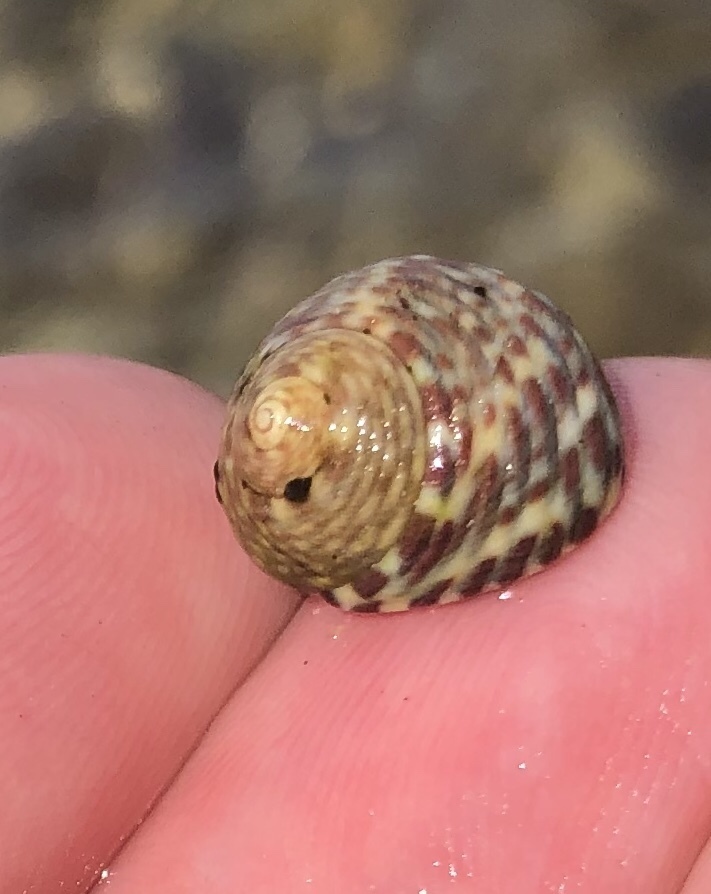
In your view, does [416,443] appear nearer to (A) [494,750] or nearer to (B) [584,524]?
(B) [584,524]

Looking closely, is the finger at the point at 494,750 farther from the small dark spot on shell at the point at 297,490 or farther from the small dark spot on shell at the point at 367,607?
the small dark spot on shell at the point at 297,490

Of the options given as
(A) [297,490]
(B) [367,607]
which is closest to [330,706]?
(B) [367,607]

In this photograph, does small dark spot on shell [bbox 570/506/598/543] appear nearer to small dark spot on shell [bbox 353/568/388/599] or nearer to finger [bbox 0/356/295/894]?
small dark spot on shell [bbox 353/568/388/599]

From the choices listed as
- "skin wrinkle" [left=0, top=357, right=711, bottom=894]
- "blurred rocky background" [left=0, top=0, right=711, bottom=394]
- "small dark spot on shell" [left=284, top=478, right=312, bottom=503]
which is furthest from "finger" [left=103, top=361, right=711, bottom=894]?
"blurred rocky background" [left=0, top=0, right=711, bottom=394]

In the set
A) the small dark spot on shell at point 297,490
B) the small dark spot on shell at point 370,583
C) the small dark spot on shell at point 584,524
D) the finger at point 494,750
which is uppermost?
the small dark spot on shell at point 297,490

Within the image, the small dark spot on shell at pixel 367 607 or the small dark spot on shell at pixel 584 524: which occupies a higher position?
the small dark spot on shell at pixel 584 524

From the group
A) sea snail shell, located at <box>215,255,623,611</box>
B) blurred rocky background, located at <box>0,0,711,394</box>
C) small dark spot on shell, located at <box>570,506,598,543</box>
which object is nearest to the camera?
sea snail shell, located at <box>215,255,623,611</box>

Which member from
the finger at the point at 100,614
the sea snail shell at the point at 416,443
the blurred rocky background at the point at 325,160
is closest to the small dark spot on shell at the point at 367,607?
the sea snail shell at the point at 416,443

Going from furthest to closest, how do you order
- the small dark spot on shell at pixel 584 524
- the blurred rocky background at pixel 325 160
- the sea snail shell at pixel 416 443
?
1. the blurred rocky background at pixel 325 160
2. the small dark spot on shell at pixel 584 524
3. the sea snail shell at pixel 416 443
